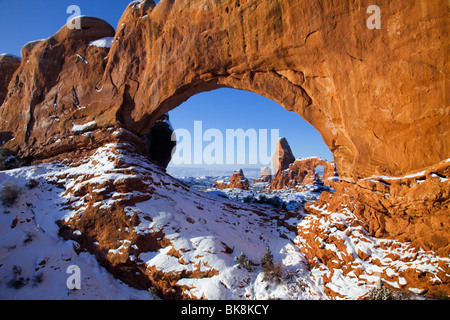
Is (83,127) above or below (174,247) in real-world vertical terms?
above

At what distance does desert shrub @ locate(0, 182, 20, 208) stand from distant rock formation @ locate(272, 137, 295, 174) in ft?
190

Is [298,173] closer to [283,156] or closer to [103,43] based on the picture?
[283,156]

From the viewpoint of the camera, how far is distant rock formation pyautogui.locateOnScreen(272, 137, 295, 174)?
207ft

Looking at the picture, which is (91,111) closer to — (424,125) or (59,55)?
(59,55)

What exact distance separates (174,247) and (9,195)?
8.65 metres

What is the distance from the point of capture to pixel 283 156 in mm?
64062

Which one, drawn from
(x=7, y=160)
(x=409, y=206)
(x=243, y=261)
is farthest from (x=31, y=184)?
(x=409, y=206)

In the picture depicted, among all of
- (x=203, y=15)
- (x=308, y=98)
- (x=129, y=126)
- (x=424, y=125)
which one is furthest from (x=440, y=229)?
(x=129, y=126)

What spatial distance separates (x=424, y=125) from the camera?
7.48 metres

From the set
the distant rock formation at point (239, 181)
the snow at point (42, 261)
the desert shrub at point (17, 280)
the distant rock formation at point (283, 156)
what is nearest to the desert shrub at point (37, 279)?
the snow at point (42, 261)

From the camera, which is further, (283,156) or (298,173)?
(283,156)

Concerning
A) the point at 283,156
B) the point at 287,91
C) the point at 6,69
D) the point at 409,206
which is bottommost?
the point at 409,206

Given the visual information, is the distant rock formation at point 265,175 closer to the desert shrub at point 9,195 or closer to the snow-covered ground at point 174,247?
the snow-covered ground at point 174,247

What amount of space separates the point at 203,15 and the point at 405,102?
10.5 m
